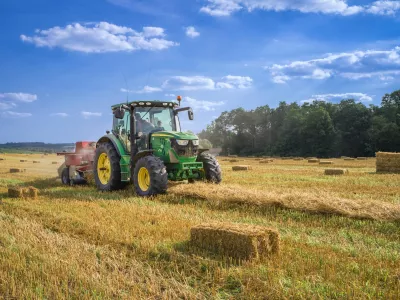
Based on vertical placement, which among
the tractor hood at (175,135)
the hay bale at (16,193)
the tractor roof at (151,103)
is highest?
the tractor roof at (151,103)

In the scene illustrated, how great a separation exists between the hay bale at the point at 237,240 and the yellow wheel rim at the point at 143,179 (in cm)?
500

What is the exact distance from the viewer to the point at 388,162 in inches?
717

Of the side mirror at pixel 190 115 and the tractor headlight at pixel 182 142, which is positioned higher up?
the side mirror at pixel 190 115

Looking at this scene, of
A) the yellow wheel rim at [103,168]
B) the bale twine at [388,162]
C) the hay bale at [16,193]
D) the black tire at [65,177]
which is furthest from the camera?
the bale twine at [388,162]

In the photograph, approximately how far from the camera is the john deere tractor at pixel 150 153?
10.4 m

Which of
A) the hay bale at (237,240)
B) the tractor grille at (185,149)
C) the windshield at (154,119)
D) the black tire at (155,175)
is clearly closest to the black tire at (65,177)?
the windshield at (154,119)

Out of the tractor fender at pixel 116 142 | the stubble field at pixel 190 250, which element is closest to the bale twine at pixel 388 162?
the stubble field at pixel 190 250

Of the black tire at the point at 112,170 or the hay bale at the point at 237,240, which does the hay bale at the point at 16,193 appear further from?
the hay bale at the point at 237,240

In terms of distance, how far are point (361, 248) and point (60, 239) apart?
4.22 m

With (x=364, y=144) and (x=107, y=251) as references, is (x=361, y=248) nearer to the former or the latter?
(x=107, y=251)

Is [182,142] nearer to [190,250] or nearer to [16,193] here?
[16,193]

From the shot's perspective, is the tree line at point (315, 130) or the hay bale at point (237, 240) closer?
the hay bale at point (237, 240)

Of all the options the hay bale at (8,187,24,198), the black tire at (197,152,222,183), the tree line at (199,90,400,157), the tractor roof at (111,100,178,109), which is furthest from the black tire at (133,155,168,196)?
the tree line at (199,90,400,157)

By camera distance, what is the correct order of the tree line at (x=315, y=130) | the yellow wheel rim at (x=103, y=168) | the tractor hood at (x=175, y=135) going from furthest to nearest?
the tree line at (x=315, y=130), the yellow wheel rim at (x=103, y=168), the tractor hood at (x=175, y=135)
